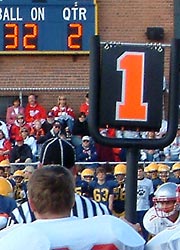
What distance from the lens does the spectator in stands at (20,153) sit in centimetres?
1547

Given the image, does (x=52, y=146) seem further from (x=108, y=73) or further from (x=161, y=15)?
(x=161, y=15)

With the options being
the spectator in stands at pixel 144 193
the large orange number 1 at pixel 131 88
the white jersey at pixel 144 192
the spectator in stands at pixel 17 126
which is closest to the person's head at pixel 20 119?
the spectator in stands at pixel 17 126

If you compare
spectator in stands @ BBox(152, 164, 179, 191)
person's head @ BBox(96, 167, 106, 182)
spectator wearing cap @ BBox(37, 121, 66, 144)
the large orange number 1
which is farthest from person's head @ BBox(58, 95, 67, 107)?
the large orange number 1

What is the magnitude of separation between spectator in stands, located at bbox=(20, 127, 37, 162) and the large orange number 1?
11.3 metres

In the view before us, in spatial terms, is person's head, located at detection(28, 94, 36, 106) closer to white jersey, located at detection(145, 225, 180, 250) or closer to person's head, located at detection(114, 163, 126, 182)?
person's head, located at detection(114, 163, 126, 182)

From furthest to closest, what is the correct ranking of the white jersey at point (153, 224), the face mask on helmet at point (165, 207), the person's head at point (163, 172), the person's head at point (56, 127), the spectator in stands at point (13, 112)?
1. the spectator in stands at point (13, 112)
2. the person's head at point (56, 127)
3. the person's head at point (163, 172)
4. the white jersey at point (153, 224)
5. the face mask on helmet at point (165, 207)

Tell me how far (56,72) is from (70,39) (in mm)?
1285

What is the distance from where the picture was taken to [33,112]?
56.6 feet

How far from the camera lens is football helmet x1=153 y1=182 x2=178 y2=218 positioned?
6163 mm

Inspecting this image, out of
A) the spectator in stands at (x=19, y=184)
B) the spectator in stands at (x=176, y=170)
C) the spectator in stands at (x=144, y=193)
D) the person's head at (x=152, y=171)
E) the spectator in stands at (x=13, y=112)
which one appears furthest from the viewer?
the spectator in stands at (x=13, y=112)

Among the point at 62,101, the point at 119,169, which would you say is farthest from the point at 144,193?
the point at 62,101

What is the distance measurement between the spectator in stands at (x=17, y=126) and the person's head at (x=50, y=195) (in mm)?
13119

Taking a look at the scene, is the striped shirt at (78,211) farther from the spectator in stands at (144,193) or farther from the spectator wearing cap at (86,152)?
the spectator wearing cap at (86,152)

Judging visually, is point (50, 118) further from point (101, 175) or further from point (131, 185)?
point (131, 185)
